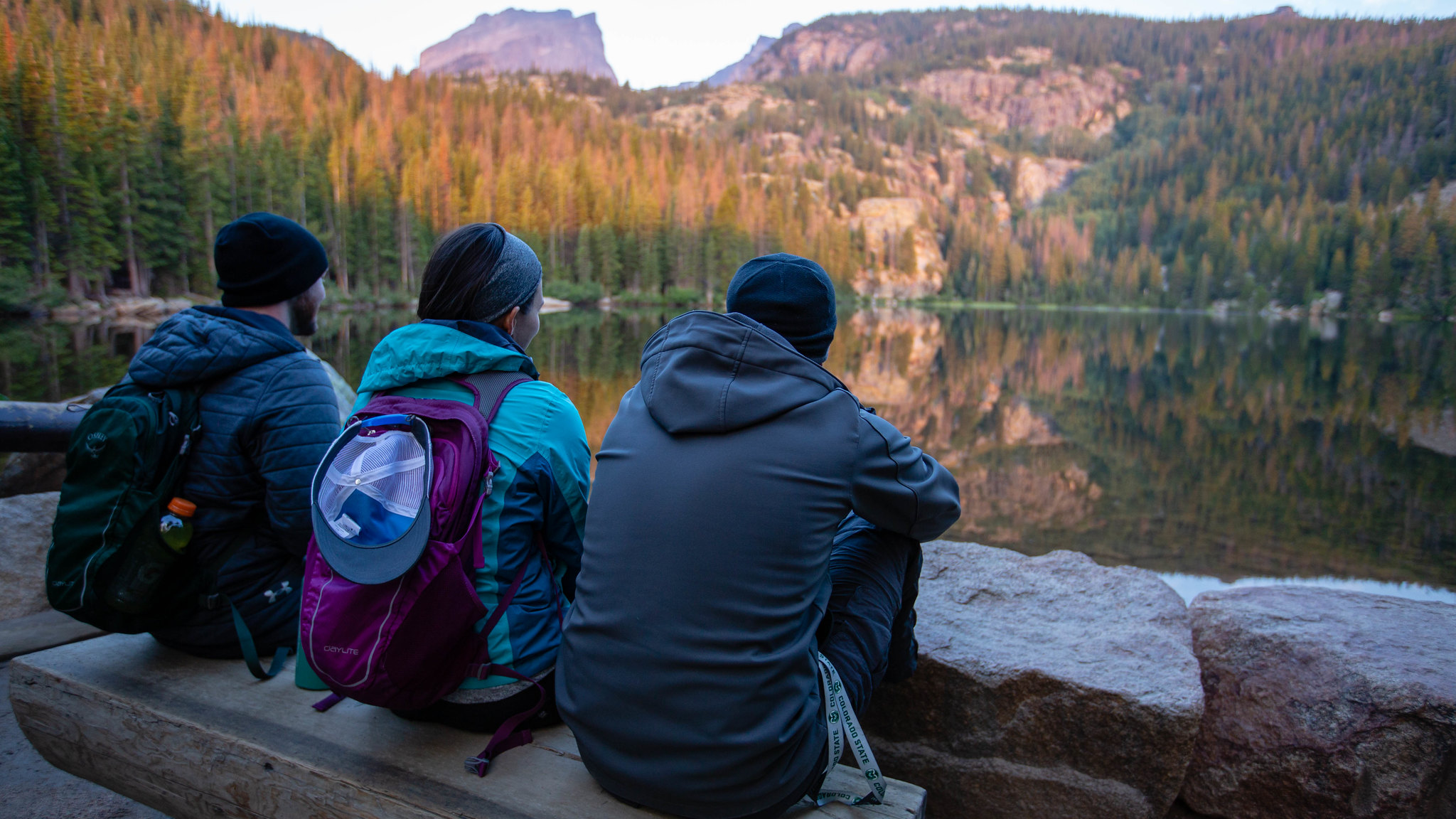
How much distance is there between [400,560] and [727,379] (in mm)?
677

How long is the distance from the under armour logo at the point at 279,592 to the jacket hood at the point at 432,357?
2.20 ft

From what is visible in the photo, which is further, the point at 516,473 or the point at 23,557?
the point at 23,557

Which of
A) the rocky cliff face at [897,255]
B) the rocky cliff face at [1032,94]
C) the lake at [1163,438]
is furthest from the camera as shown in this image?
the rocky cliff face at [1032,94]

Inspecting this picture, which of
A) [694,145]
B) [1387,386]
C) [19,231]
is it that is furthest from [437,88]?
[1387,386]

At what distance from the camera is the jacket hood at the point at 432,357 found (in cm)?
161

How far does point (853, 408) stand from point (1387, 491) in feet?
35.5

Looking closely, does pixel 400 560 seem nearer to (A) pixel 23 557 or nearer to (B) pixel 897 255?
(A) pixel 23 557

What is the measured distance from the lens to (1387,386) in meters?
17.0

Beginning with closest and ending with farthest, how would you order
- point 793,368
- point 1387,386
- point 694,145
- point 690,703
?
point 690,703 < point 793,368 < point 1387,386 < point 694,145

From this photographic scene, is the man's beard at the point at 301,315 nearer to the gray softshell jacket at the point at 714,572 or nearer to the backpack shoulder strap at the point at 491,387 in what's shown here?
the backpack shoulder strap at the point at 491,387

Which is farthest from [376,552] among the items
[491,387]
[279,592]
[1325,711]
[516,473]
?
[1325,711]

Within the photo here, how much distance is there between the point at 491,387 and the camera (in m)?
1.65

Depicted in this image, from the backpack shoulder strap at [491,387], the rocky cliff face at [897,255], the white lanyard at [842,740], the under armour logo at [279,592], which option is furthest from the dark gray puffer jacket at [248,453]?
the rocky cliff face at [897,255]

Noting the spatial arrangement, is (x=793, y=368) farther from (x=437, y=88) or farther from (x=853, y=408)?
(x=437, y=88)
